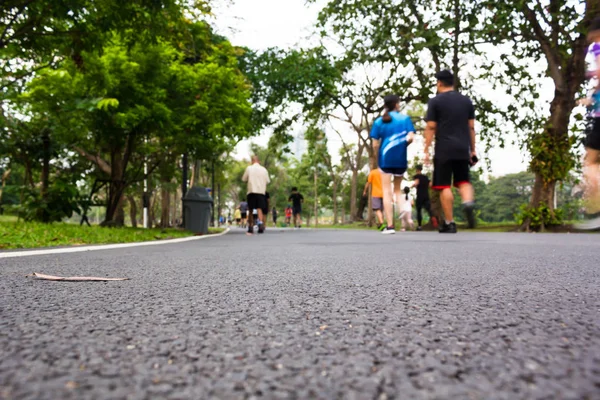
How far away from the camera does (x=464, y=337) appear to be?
1445 millimetres

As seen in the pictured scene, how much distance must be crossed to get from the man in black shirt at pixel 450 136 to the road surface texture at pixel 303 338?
525cm

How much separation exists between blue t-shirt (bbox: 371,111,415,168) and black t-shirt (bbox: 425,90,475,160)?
1.18 meters

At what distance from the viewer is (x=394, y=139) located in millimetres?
9211

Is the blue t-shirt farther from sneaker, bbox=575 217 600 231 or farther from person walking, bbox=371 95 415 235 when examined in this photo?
sneaker, bbox=575 217 600 231

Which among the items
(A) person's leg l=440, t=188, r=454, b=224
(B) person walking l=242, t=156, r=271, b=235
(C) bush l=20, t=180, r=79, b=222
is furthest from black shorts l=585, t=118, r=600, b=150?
(C) bush l=20, t=180, r=79, b=222

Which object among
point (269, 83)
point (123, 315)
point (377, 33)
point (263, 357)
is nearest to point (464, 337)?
point (263, 357)

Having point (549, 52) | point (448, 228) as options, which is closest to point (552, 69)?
point (549, 52)

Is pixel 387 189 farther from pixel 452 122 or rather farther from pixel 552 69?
pixel 552 69

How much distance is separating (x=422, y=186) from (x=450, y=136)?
9567mm

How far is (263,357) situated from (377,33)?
1592 centimetres

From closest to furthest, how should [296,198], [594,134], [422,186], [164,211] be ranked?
1. [594,134]
2. [422,186]
3. [296,198]
4. [164,211]

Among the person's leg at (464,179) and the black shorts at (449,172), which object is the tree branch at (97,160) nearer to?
the black shorts at (449,172)

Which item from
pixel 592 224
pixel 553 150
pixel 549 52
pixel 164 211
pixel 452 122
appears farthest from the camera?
pixel 164 211

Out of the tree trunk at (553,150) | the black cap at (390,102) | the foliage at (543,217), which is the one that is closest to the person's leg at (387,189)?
the black cap at (390,102)
